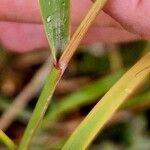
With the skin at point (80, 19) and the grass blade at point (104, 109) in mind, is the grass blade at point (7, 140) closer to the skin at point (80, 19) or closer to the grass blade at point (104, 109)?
the grass blade at point (104, 109)

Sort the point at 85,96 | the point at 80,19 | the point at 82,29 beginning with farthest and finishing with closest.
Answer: the point at 85,96 → the point at 80,19 → the point at 82,29

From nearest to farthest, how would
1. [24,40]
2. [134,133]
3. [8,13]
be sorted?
1. [8,13]
2. [24,40]
3. [134,133]

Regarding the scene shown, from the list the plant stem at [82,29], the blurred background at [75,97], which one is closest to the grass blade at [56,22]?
the plant stem at [82,29]

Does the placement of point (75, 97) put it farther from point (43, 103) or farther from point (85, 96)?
point (43, 103)

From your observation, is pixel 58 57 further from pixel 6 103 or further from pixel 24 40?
pixel 6 103

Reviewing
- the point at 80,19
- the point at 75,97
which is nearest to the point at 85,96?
the point at 75,97

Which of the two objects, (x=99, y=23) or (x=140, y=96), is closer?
(x=99, y=23)

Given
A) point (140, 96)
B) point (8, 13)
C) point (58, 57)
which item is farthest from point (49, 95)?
point (140, 96)
